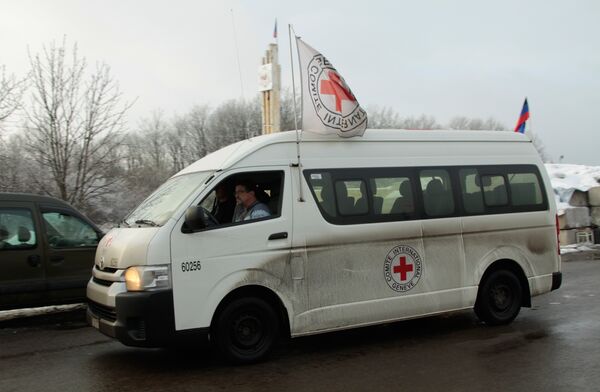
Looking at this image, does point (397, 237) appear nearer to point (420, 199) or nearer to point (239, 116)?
point (420, 199)

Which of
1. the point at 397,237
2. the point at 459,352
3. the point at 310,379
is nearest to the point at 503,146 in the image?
the point at 397,237

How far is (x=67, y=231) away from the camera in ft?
28.6

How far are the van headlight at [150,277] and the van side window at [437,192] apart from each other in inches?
131

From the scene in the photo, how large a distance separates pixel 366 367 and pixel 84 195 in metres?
11.3

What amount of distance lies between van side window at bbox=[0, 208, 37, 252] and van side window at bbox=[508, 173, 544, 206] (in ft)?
22.3

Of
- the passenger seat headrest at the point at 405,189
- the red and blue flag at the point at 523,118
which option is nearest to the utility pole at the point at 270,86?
the red and blue flag at the point at 523,118

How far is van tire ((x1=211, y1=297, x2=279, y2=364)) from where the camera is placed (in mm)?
5922

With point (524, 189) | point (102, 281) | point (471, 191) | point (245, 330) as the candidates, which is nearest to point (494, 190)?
point (471, 191)

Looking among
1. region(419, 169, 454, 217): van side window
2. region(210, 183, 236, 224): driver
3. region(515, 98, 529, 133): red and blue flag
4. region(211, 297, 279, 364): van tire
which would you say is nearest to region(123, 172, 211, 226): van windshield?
region(210, 183, 236, 224): driver

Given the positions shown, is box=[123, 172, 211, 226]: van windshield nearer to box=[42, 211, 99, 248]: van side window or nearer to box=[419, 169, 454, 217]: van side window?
box=[42, 211, 99, 248]: van side window

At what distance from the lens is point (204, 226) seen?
19.0 ft

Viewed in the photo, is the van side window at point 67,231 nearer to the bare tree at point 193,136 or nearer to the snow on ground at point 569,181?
the snow on ground at point 569,181

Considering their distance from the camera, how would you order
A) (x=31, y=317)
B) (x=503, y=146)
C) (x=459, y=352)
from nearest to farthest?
1. (x=459, y=352)
2. (x=503, y=146)
3. (x=31, y=317)

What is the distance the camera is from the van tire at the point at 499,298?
7684 mm
